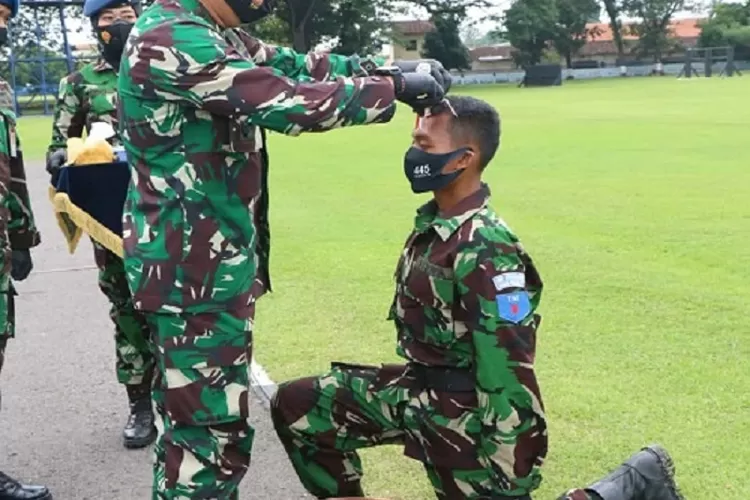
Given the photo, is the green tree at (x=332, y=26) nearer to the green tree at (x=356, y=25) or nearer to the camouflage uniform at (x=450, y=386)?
the green tree at (x=356, y=25)

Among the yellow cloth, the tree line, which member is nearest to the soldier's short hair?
the yellow cloth

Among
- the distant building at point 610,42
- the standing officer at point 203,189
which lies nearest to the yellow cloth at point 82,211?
the standing officer at point 203,189

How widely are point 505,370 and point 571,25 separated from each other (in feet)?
236

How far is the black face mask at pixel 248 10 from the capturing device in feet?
9.45

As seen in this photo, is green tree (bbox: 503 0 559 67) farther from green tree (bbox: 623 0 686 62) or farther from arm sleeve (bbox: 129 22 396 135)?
arm sleeve (bbox: 129 22 396 135)

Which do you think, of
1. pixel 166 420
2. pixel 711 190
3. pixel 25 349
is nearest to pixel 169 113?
pixel 166 420

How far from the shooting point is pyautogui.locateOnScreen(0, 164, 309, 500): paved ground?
416cm

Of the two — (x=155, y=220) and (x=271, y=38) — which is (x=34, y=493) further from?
(x=271, y=38)

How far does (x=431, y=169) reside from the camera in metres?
3.15

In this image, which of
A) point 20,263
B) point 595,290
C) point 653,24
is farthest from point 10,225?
point 653,24

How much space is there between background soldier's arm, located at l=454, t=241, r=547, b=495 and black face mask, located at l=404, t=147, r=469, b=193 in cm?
31

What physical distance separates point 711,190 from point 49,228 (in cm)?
776

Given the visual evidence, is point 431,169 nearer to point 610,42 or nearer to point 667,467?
point 667,467

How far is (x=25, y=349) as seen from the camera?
6.36 meters
